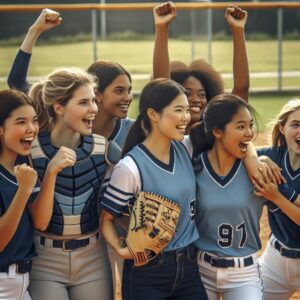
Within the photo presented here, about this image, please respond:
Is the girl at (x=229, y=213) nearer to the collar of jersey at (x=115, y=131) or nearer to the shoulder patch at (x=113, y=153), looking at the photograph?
the shoulder patch at (x=113, y=153)

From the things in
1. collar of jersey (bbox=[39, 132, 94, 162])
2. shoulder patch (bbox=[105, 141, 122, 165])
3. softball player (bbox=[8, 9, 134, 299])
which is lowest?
shoulder patch (bbox=[105, 141, 122, 165])

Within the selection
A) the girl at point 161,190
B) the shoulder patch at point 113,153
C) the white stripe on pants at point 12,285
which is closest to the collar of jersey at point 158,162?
the girl at point 161,190

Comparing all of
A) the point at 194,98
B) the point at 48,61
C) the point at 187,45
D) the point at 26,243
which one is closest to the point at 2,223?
the point at 26,243

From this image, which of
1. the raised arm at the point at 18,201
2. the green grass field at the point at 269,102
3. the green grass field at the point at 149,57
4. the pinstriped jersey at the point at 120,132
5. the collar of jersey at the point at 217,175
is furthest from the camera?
the green grass field at the point at 149,57

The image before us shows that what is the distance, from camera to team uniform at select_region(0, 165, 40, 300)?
3518 millimetres

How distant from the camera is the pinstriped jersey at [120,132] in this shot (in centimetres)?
416

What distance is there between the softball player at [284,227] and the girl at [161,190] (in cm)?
57

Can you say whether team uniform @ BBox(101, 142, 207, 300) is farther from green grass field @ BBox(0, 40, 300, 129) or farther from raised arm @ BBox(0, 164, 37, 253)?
green grass field @ BBox(0, 40, 300, 129)

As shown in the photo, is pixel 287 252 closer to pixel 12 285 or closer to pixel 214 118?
pixel 214 118

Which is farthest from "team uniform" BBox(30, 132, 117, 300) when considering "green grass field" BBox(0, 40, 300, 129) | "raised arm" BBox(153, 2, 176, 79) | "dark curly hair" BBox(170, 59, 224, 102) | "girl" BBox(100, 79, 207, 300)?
"green grass field" BBox(0, 40, 300, 129)

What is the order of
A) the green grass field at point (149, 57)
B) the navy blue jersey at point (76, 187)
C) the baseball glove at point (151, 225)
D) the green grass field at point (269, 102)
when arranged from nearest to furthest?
the baseball glove at point (151, 225) → the navy blue jersey at point (76, 187) → the green grass field at point (269, 102) → the green grass field at point (149, 57)

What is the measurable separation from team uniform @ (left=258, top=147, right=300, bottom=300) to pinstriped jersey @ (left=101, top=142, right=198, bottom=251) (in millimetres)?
556

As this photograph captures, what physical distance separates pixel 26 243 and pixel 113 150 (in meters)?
0.64

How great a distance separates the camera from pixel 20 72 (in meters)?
4.21
